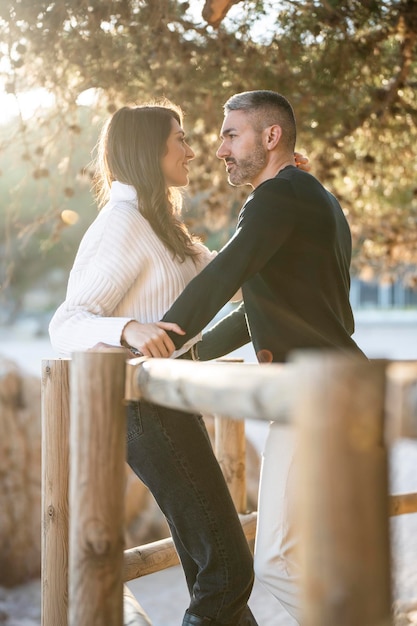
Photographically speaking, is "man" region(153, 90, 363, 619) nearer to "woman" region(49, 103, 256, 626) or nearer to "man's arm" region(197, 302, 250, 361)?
"woman" region(49, 103, 256, 626)

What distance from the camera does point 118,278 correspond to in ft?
8.98

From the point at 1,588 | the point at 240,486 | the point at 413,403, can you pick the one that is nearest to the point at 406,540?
the point at 1,588

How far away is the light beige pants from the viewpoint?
2680 millimetres

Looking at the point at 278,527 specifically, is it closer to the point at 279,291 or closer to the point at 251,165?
the point at 279,291

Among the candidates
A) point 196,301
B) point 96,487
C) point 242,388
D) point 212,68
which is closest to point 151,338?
point 196,301

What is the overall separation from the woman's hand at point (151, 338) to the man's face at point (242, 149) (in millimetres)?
689

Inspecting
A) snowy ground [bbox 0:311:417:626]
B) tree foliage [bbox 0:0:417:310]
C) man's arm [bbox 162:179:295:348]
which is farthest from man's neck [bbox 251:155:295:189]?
tree foliage [bbox 0:0:417:310]

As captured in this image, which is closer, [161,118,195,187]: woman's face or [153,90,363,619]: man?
[153,90,363,619]: man

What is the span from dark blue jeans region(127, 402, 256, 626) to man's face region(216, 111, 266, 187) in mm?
834

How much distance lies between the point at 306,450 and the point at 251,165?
1779 millimetres

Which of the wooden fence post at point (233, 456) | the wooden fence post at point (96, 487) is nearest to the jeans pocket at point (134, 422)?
the wooden fence post at point (96, 487)

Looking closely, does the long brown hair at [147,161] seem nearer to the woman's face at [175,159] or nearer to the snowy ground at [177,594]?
the woman's face at [175,159]

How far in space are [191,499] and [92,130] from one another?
3589mm

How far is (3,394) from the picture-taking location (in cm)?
675
